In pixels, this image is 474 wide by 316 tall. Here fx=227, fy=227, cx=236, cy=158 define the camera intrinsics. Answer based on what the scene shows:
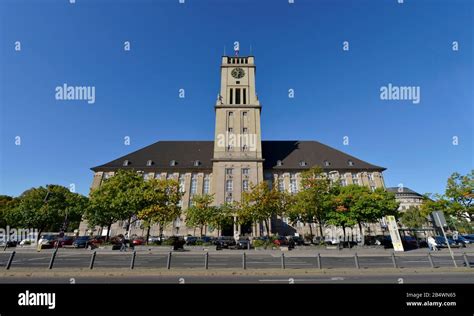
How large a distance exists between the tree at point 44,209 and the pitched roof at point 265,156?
383 inches

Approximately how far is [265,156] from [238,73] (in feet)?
73.1

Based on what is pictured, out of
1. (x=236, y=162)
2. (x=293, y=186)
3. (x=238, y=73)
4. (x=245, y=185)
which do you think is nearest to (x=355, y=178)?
(x=293, y=186)

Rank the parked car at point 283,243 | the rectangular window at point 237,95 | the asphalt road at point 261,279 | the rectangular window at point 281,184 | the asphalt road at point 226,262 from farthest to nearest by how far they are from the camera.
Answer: the rectangular window at point 237,95 → the rectangular window at point 281,184 → the parked car at point 283,243 → the asphalt road at point 226,262 → the asphalt road at point 261,279

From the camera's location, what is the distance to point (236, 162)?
5000 cm

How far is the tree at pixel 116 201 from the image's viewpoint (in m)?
29.4

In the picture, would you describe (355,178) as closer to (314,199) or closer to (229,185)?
(314,199)

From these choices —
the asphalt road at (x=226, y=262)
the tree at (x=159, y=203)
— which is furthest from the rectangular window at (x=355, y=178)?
the tree at (x=159, y=203)

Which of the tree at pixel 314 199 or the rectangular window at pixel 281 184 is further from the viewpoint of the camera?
the rectangular window at pixel 281 184

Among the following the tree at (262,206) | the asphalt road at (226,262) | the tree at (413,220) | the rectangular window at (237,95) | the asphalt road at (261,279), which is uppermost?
the rectangular window at (237,95)

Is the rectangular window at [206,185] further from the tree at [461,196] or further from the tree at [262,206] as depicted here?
the tree at [461,196]
